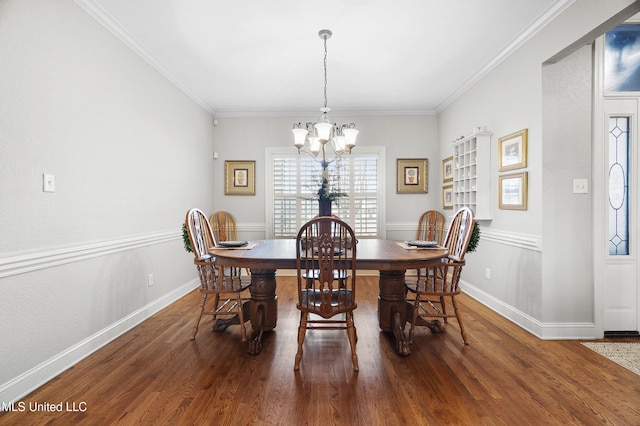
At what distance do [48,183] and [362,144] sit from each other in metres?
4.01

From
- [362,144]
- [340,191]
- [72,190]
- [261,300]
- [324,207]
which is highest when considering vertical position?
[362,144]

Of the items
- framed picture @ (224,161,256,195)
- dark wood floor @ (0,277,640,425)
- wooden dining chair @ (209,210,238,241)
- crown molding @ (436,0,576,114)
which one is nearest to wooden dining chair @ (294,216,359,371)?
dark wood floor @ (0,277,640,425)

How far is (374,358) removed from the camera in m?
2.25

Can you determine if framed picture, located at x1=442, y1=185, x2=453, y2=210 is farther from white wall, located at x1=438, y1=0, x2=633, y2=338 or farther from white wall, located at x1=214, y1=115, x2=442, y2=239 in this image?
white wall, located at x1=438, y1=0, x2=633, y2=338

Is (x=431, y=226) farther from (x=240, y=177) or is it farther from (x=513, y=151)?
(x=240, y=177)

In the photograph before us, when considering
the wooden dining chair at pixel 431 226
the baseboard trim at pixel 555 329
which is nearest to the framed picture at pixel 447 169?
the wooden dining chair at pixel 431 226

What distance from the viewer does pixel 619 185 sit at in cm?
269

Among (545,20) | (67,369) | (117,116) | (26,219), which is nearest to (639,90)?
(545,20)

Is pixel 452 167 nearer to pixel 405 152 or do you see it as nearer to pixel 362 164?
pixel 405 152

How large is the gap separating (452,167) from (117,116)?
394cm

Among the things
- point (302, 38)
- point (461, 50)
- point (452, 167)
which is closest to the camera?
point (302, 38)

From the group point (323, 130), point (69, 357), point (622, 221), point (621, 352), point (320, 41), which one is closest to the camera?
point (69, 357)

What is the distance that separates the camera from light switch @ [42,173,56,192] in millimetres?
1992

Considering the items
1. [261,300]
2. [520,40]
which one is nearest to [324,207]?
[261,300]
